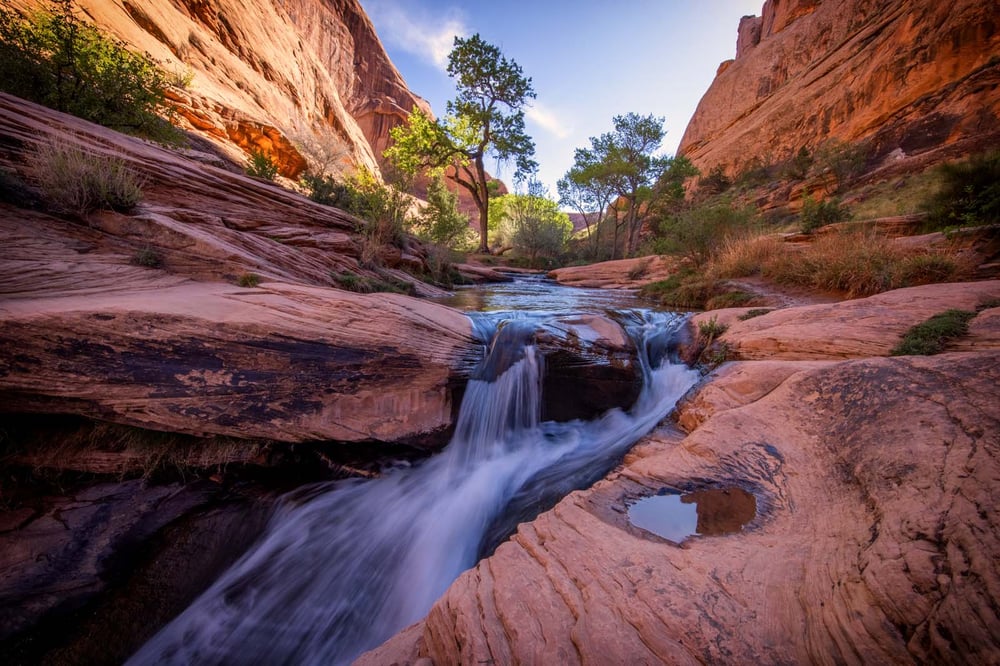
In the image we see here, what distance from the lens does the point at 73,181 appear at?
3615 millimetres

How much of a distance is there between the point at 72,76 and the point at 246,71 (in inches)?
601

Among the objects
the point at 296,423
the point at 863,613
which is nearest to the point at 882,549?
the point at 863,613

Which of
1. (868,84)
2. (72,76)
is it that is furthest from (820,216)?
(868,84)

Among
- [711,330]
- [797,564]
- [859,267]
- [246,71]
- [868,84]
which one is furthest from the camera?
[868,84]

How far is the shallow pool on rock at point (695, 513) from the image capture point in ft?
6.28

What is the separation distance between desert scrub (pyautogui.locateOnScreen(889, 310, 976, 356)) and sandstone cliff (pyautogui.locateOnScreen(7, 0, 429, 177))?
1780 cm

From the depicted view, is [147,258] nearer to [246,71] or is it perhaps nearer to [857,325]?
[857,325]

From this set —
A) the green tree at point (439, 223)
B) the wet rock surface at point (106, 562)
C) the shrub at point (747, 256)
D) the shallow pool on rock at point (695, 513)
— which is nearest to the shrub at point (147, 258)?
the wet rock surface at point (106, 562)

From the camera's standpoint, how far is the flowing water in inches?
96.1

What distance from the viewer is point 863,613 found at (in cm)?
122

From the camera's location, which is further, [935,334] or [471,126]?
[471,126]

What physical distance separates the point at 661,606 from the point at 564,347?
3407mm

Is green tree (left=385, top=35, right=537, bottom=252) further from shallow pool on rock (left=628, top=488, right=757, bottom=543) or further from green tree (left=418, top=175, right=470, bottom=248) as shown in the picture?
shallow pool on rock (left=628, top=488, right=757, bottom=543)

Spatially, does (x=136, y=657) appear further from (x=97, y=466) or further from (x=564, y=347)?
(x=564, y=347)
